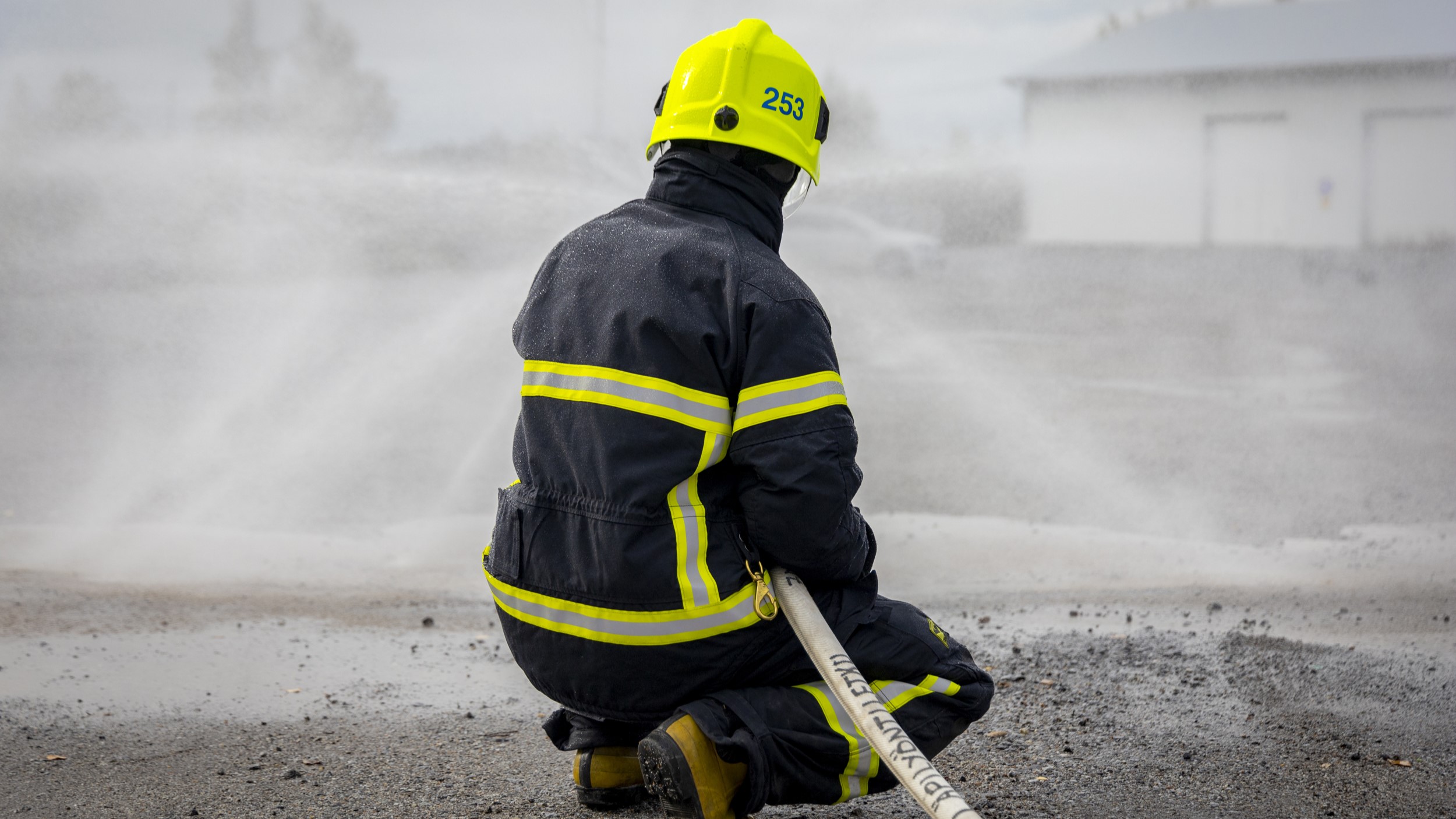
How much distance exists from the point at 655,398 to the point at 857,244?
6.96 m

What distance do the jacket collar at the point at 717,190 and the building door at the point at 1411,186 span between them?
7.82 m

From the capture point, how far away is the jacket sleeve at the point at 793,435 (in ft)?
6.04

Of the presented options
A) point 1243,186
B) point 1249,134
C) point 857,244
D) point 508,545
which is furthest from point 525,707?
point 1249,134

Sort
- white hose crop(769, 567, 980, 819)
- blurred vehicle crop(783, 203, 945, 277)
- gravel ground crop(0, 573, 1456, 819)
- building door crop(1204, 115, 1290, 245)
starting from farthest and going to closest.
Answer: blurred vehicle crop(783, 203, 945, 277) → building door crop(1204, 115, 1290, 245) → gravel ground crop(0, 573, 1456, 819) → white hose crop(769, 567, 980, 819)

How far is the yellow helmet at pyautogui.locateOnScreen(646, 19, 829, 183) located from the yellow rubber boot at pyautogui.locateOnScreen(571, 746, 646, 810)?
1175 mm

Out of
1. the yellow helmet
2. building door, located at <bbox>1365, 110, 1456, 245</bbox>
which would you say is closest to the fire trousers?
the yellow helmet

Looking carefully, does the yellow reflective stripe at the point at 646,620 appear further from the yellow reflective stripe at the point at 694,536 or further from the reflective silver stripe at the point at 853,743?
the reflective silver stripe at the point at 853,743

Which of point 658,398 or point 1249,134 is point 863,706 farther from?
point 1249,134

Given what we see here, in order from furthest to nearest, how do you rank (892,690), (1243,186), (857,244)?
(857,244)
(1243,186)
(892,690)

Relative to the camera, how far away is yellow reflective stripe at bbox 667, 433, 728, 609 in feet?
6.19

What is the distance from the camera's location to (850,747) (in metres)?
2.01

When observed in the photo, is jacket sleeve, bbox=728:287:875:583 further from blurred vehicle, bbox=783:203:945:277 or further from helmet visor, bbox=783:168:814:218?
blurred vehicle, bbox=783:203:945:277

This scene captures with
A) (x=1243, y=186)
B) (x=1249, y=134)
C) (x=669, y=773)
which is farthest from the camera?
(x=1249, y=134)

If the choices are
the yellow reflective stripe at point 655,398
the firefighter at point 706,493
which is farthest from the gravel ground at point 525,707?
the yellow reflective stripe at point 655,398
